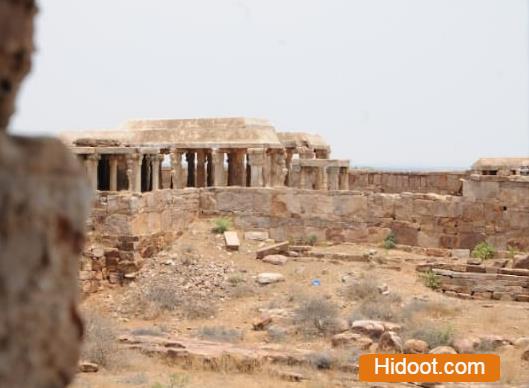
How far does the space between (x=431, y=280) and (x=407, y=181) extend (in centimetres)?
1388

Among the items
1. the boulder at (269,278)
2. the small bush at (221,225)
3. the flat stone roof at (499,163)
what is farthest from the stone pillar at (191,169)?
the boulder at (269,278)

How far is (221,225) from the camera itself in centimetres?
1617

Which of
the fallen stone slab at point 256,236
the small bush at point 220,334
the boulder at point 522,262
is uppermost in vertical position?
the boulder at point 522,262

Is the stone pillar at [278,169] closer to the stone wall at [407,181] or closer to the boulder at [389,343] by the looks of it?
the stone wall at [407,181]

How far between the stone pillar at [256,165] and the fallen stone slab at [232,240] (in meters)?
8.37

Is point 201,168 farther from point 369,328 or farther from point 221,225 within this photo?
point 369,328

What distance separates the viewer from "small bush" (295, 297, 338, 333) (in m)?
10.8

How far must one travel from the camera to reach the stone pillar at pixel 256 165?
24.2 m

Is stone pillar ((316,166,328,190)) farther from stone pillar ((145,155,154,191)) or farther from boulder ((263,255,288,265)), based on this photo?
boulder ((263,255,288,265))

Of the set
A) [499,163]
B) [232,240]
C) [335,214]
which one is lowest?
[232,240]

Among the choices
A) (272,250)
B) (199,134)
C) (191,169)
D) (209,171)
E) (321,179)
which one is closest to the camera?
(272,250)

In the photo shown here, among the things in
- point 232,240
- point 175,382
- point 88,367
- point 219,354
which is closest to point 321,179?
point 232,240

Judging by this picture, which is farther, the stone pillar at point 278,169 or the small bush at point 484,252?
the stone pillar at point 278,169

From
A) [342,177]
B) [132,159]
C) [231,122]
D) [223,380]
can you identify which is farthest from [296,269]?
[231,122]
